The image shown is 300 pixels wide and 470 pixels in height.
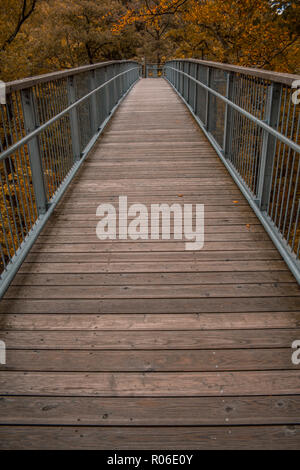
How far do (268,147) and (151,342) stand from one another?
2.21 meters

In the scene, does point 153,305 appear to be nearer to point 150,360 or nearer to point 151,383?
point 150,360

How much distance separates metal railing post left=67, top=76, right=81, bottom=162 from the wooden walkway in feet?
5.74

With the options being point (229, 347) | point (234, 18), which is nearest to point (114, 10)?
point (234, 18)

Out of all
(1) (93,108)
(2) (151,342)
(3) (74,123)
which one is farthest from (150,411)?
(1) (93,108)

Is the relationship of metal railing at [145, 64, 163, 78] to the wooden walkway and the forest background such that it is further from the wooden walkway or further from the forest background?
the wooden walkway

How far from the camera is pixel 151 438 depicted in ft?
6.12

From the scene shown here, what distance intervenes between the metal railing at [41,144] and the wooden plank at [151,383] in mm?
778

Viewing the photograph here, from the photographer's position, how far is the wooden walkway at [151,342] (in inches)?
75.7

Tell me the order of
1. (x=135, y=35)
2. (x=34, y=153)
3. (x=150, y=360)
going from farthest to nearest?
(x=135, y=35) → (x=34, y=153) → (x=150, y=360)

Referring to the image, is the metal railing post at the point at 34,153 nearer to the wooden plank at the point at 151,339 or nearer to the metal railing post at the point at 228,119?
the wooden plank at the point at 151,339

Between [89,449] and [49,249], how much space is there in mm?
2109

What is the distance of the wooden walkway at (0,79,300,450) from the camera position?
6.31ft

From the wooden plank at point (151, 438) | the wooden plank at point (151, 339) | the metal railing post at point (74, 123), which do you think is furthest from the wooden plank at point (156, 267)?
the metal railing post at point (74, 123)
